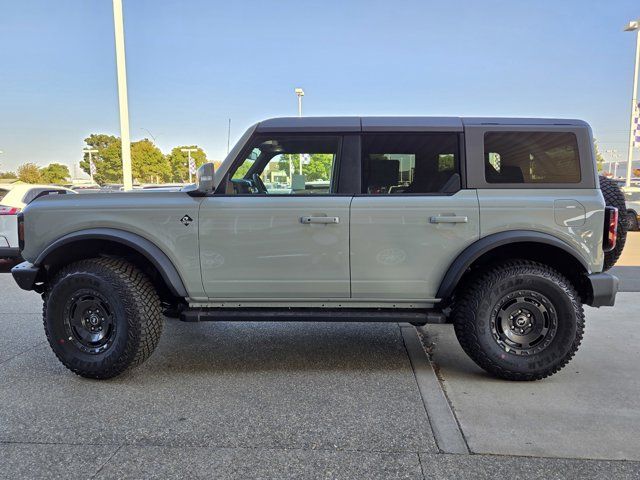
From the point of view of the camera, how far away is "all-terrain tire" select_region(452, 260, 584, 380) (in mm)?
3391

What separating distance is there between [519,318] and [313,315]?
157cm

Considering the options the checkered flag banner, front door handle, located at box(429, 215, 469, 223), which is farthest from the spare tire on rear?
the checkered flag banner

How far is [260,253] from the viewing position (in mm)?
3506

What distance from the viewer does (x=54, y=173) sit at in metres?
53.3

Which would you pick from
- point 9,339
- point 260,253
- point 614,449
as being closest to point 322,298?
point 260,253

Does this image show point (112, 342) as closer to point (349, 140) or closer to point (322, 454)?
point (322, 454)

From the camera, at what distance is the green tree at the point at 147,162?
1491 inches

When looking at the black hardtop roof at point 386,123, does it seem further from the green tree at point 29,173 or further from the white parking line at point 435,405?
the green tree at point 29,173

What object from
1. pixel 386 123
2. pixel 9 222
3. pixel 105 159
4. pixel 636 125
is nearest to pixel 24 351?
pixel 386 123

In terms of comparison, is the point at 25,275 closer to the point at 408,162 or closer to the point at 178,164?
the point at 408,162

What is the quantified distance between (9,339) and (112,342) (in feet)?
5.68

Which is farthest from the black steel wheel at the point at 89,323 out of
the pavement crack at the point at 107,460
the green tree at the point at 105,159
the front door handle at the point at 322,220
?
the green tree at the point at 105,159

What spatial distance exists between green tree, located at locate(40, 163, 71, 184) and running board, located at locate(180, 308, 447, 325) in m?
52.5

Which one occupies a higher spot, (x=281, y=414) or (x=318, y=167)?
(x=318, y=167)
